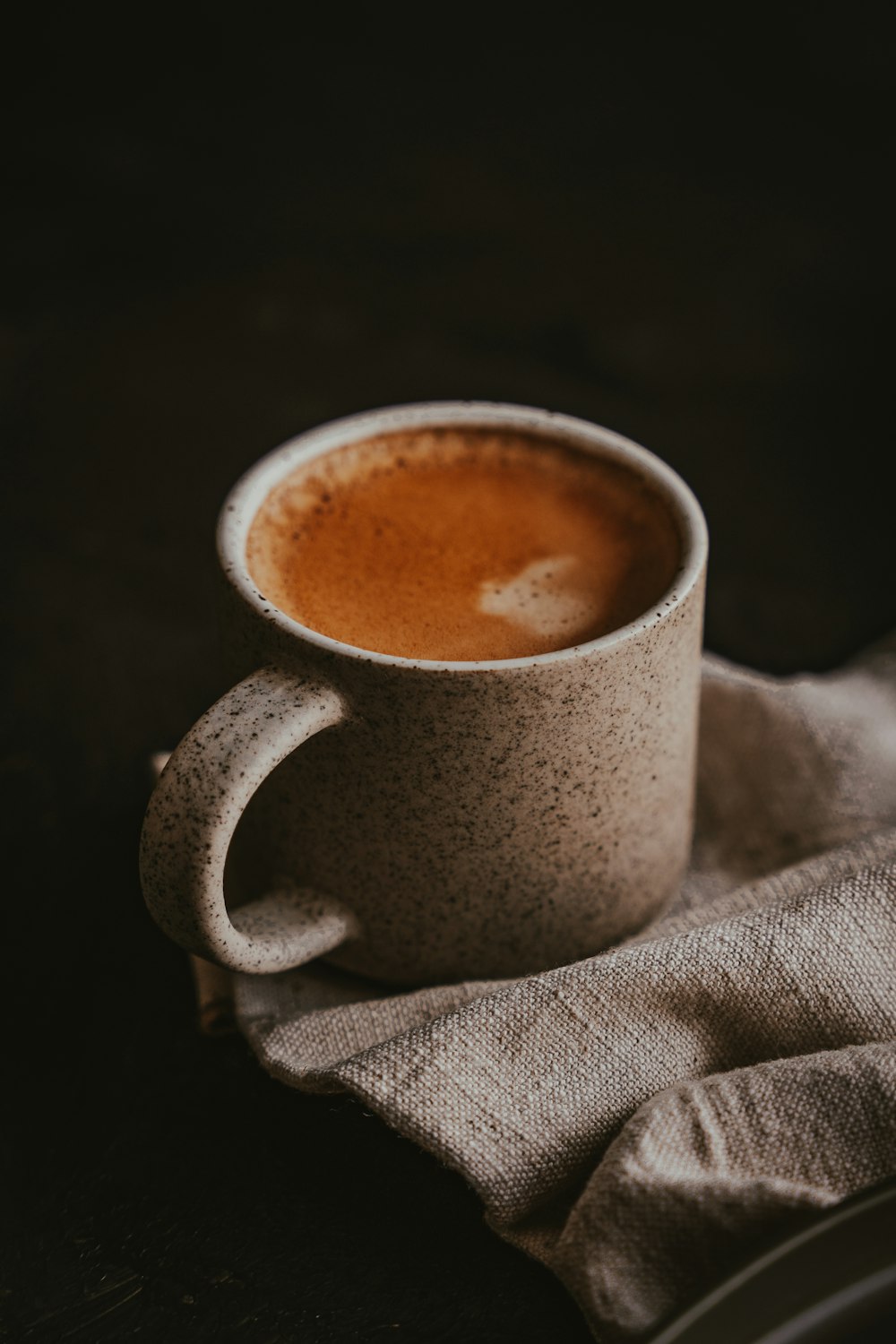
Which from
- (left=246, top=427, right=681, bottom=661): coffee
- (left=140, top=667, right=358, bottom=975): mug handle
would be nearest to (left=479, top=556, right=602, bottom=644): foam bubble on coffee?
(left=246, top=427, right=681, bottom=661): coffee

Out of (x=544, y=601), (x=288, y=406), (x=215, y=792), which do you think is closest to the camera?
(x=215, y=792)

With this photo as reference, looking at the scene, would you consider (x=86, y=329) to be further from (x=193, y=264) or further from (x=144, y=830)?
(x=144, y=830)

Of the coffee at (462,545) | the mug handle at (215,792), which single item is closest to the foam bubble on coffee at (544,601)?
the coffee at (462,545)

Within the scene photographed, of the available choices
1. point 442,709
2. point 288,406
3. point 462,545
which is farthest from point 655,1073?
point 288,406

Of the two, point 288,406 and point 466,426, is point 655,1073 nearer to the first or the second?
point 466,426

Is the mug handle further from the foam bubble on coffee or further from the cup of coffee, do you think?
the foam bubble on coffee

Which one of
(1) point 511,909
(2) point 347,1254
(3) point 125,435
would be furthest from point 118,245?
(2) point 347,1254
